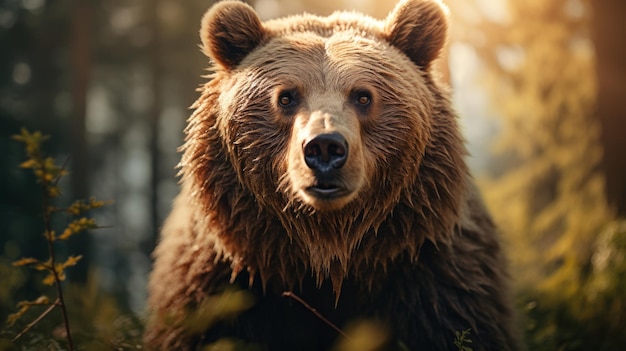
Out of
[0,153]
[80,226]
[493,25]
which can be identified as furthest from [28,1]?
[80,226]

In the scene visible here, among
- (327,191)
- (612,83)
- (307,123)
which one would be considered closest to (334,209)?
(327,191)

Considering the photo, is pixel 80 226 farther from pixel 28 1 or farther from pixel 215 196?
pixel 28 1

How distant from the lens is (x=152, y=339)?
3947 millimetres

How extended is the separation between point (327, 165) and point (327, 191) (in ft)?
0.48

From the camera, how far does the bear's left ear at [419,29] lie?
3877mm

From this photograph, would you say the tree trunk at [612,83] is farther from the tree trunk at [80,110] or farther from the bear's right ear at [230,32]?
the tree trunk at [80,110]

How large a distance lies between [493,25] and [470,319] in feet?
19.7

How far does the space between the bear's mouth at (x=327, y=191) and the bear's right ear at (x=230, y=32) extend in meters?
1.10

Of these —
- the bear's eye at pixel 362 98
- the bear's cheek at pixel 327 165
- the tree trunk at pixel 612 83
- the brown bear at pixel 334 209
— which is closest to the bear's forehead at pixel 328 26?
the brown bear at pixel 334 209

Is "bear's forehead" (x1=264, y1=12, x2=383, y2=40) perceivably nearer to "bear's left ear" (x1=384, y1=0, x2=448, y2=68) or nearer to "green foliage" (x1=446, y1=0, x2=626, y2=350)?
"bear's left ear" (x1=384, y1=0, x2=448, y2=68)

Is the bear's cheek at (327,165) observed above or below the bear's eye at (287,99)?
below

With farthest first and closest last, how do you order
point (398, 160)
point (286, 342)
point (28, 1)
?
point (28, 1) → point (286, 342) → point (398, 160)

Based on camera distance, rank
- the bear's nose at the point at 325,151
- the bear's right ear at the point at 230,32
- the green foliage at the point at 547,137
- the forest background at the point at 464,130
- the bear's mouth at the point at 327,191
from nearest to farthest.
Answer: the bear's nose at the point at 325,151
the bear's mouth at the point at 327,191
the bear's right ear at the point at 230,32
the forest background at the point at 464,130
the green foliage at the point at 547,137

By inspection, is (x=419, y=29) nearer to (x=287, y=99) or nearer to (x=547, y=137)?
(x=287, y=99)
